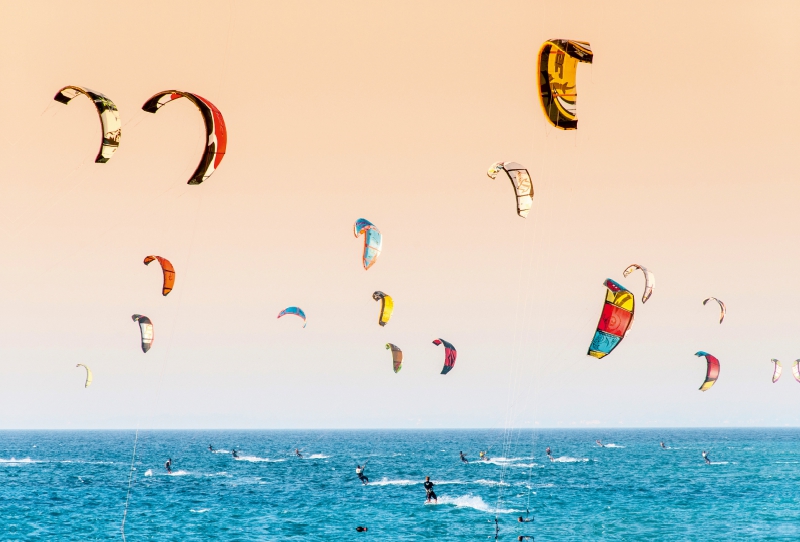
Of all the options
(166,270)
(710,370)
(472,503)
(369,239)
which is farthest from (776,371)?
(166,270)

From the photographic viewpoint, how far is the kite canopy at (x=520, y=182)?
827 inches

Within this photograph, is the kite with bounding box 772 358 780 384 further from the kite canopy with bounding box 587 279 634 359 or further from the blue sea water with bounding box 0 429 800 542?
the kite canopy with bounding box 587 279 634 359

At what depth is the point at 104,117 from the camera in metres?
16.8

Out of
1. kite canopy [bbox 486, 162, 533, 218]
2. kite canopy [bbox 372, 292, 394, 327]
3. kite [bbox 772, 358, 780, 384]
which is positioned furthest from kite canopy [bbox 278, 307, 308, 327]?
kite [bbox 772, 358, 780, 384]

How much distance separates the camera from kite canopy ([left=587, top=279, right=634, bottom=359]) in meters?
17.6

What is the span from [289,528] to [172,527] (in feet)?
16.6

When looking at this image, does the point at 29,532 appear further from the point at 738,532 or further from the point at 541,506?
the point at 738,532

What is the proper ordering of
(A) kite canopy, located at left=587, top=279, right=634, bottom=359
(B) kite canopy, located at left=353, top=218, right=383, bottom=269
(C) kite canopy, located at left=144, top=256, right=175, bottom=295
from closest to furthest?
1. (A) kite canopy, located at left=587, top=279, right=634, bottom=359
2. (C) kite canopy, located at left=144, top=256, right=175, bottom=295
3. (B) kite canopy, located at left=353, top=218, right=383, bottom=269

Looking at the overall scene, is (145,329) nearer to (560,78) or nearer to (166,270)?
(166,270)

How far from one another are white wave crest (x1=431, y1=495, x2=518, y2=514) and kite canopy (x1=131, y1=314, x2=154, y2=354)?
679 inches

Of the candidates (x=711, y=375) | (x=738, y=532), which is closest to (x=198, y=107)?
(x=711, y=375)

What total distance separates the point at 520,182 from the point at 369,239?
7956 millimetres

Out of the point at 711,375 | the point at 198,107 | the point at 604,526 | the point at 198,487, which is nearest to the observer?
the point at 198,107

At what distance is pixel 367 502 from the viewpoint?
39.4 metres
